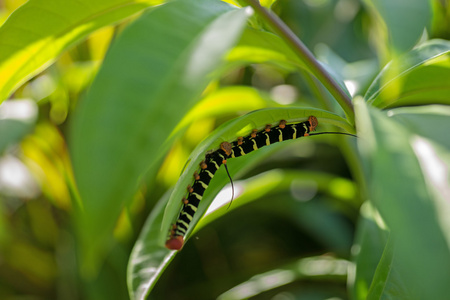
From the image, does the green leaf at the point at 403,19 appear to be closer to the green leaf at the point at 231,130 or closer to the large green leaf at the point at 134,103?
the green leaf at the point at 231,130

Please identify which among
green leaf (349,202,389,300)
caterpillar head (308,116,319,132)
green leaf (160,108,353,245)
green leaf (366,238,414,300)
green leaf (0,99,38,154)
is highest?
green leaf (0,99,38,154)

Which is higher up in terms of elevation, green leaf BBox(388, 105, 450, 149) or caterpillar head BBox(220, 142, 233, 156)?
caterpillar head BBox(220, 142, 233, 156)

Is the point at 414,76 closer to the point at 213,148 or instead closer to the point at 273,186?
the point at 213,148

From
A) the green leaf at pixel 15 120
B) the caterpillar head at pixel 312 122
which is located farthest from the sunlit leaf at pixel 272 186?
the green leaf at pixel 15 120

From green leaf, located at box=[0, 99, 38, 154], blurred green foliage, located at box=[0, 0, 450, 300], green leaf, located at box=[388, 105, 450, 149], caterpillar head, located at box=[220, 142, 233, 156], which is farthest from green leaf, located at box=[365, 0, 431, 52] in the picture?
green leaf, located at box=[0, 99, 38, 154]

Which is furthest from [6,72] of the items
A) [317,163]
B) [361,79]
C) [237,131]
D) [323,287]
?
[317,163]

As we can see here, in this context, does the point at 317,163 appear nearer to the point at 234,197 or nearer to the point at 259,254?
the point at 259,254

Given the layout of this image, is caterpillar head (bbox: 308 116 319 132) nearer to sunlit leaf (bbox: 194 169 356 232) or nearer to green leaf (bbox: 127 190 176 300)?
sunlit leaf (bbox: 194 169 356 232)

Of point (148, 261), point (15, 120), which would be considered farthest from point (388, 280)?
point (15, 120)
